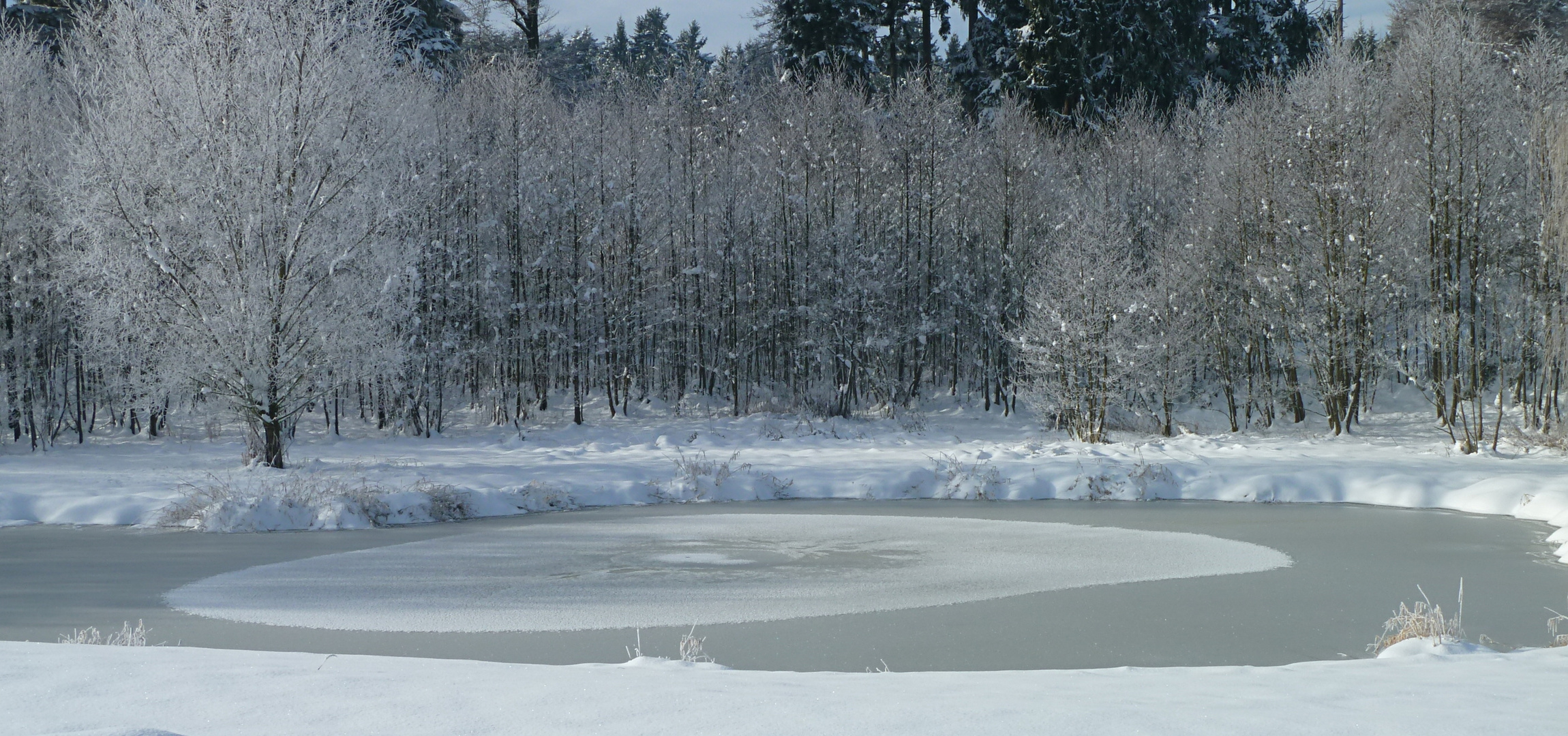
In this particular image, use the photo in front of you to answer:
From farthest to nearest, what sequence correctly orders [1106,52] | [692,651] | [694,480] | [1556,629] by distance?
1. [1106,52]
2. [694,480]
3. [1556,629]
4. [692,651]

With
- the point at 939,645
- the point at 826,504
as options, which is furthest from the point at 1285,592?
the point at 826,504

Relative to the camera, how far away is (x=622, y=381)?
1142 inches

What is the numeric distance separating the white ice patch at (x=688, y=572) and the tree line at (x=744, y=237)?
6537 millimetres

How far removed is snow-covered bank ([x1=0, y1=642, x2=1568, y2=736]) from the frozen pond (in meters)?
1.67

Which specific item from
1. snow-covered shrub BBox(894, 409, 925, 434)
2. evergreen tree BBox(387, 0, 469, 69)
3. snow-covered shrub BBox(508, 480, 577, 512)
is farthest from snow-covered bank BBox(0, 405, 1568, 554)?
evergreen tree BBox(387, 0, 469, 69)

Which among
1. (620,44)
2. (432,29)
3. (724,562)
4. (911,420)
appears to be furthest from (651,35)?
(724,562)

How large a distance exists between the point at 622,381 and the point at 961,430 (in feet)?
28.6

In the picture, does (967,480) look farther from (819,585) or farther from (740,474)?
(819,585)

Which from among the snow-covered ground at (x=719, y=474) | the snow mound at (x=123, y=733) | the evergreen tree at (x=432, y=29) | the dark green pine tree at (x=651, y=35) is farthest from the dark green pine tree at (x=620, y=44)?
the snow mound at (x=123, y=733)

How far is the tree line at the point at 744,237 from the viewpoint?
16.9m

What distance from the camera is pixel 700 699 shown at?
16.7 feet

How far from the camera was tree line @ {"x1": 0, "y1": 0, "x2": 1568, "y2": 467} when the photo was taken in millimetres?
16906

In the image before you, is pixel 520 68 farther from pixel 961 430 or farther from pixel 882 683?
pixel 882 683

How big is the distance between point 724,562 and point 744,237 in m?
18.6
